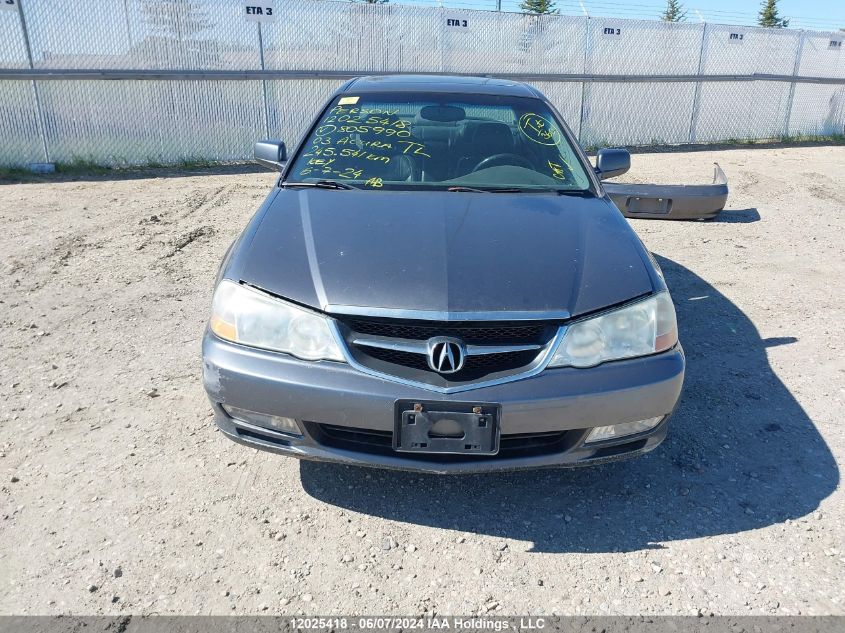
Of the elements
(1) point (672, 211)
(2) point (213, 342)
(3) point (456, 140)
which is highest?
(3) point (456, 140)

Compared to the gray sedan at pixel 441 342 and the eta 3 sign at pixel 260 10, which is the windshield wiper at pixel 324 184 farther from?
the eta 3 sign at pixel 260 10

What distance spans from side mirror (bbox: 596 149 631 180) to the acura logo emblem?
7.19 feet

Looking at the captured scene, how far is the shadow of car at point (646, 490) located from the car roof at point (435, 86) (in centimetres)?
214

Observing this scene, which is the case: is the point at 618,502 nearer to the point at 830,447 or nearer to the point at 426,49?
the point at 830,447

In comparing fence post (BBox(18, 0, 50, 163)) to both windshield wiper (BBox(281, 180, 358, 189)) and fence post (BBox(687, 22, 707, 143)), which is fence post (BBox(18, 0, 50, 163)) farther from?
fence post (BBox(687, 22, 707, 143))

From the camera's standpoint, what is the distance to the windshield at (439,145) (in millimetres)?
3305

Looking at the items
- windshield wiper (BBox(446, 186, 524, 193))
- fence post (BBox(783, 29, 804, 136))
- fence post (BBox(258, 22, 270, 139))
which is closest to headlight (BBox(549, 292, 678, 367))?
windshield wiper (BBox(446, 186, 524, 193))

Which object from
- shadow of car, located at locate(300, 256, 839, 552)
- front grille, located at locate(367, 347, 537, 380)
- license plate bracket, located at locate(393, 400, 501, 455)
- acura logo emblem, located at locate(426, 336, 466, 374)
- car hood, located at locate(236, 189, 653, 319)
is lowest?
shadow of car, located at locate(300, 256, 839, 552)

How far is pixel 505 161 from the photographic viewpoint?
11.4 feet

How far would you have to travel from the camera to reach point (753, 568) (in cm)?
228

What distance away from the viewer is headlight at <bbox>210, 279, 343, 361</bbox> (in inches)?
87.9

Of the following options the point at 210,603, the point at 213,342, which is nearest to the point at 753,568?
the point at 210,603

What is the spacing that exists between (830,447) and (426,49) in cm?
987

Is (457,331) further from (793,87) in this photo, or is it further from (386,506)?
(793,87)
